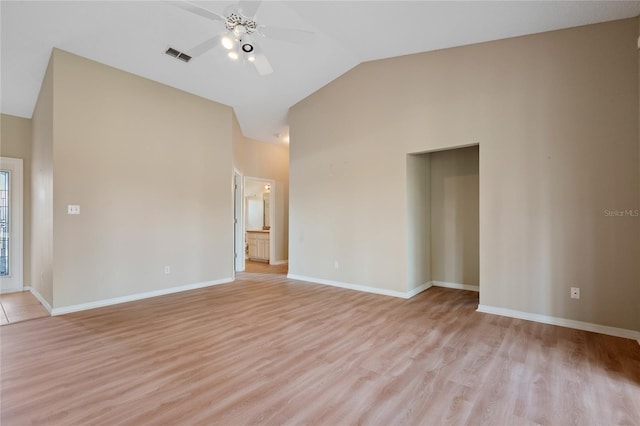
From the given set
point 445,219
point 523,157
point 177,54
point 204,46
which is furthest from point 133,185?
point 523,157

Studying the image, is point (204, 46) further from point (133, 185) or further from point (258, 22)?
point (133, 185)

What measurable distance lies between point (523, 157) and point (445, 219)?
1.81m

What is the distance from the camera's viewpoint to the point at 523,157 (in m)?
3.64

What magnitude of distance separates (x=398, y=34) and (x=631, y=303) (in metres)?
3.96

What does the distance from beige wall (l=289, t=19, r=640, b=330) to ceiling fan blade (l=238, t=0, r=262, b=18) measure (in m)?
2.66

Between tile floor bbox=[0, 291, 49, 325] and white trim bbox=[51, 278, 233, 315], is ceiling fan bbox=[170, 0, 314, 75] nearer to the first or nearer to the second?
white trim bbox=[51, 278, 233, 315]

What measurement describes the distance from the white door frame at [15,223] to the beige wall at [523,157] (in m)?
5.57

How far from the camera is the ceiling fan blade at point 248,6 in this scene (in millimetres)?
2525

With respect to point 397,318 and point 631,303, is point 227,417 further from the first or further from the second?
point 631,303

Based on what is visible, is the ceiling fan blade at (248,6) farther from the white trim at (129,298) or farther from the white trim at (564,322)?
the white trim at (564,322)

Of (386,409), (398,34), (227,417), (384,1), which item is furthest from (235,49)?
(386,409)

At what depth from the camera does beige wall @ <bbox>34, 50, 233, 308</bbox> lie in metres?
3.85

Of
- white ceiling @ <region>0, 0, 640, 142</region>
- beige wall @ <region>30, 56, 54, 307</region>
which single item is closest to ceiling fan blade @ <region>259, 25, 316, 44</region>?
white ceiling @ <region>0, 0, 640, 142</region>

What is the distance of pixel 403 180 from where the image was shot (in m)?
4.57
